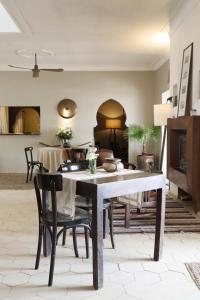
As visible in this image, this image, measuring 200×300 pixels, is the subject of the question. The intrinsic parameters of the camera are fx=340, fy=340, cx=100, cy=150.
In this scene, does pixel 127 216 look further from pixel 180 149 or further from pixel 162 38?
pixel 162 38

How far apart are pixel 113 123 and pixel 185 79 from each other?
185 inches

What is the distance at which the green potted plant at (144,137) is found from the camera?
8477 mm

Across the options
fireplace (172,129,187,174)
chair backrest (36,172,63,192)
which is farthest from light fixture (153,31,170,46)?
chair backrest (36,172,63,192)

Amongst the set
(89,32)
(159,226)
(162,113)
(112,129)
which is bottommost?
(159,226)

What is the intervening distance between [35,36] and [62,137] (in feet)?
10.6

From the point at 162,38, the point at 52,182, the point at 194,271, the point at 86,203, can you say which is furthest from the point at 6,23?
the point at 194,271

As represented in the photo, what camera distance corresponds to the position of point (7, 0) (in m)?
4.61

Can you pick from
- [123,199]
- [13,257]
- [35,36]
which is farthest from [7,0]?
[13,257]

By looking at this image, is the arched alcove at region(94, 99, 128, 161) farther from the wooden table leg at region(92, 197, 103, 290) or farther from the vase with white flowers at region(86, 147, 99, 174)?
the wooden table leg at region(92, 197, 103, 290)

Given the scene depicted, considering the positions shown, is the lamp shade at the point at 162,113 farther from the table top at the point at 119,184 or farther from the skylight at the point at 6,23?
the table top at the point at 119,184

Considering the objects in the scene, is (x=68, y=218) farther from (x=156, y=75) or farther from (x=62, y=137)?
(x=156, y=75)

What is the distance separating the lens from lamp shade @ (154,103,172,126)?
19.5 feet

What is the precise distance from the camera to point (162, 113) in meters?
5.99

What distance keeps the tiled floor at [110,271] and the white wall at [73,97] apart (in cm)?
559
